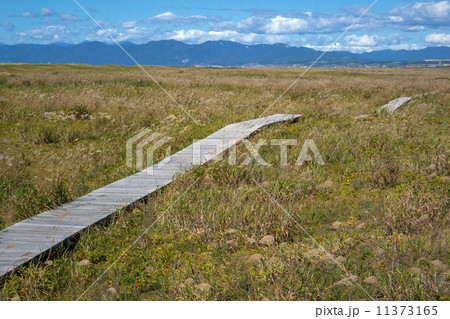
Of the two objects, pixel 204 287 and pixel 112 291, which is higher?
pixel 204 287

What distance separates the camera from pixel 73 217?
14.5 ft

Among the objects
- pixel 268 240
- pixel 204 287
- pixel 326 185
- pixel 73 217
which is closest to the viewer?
pixel 204 287

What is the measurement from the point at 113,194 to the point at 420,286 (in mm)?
3868

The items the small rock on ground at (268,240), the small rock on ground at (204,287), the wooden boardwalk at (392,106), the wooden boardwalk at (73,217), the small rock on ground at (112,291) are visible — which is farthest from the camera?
the wooden boardwalk at (392,106)

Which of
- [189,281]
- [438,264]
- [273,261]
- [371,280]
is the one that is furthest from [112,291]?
[438,264]

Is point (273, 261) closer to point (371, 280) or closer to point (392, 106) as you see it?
point (371, 280)

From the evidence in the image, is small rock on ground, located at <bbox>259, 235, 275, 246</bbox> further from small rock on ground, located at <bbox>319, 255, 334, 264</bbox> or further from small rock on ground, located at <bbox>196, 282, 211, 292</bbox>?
small rock on ground, located at <bbox>196, 282, 211, 292</bbox>

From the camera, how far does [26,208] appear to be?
4.62 meters

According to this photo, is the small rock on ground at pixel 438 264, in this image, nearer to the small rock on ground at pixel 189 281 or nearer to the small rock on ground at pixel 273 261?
the small rock on ground at pixel 273 261

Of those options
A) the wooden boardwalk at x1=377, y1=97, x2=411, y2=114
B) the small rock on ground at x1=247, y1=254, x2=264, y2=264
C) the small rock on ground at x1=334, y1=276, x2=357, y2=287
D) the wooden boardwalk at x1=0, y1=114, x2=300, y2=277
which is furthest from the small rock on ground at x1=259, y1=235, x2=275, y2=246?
the wooden boardwalk at x1=377, y1=97, x2=411, y2=114

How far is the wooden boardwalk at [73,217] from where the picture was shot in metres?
3.52

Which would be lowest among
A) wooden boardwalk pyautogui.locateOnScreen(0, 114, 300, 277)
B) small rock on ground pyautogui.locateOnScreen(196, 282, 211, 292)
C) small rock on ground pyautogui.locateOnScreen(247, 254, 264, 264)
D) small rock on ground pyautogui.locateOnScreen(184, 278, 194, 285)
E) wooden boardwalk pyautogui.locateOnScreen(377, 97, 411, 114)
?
small rock on ground pyautogui.locateOnScreen(184, 278, 194, 285)

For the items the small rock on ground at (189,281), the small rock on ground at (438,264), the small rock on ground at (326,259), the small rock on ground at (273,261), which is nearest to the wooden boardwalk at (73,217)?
the small rock on ground at (189,281)

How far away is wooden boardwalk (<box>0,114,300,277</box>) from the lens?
3.52m
